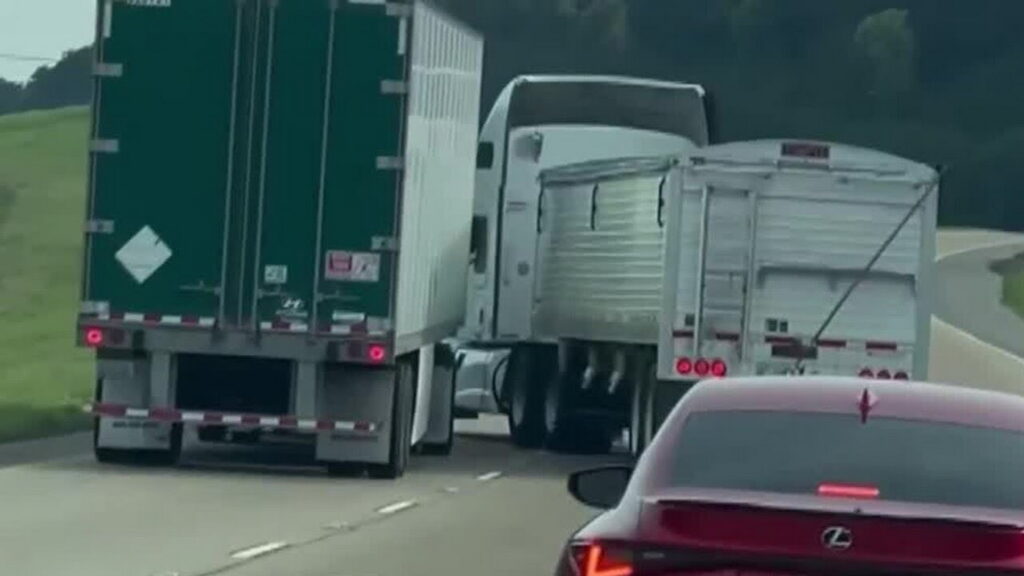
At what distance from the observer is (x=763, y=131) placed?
137 metres

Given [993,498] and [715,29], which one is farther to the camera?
[715,29]

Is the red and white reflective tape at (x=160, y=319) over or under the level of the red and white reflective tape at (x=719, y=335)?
under

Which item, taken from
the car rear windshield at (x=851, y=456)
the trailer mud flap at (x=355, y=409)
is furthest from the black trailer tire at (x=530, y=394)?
Result: the car rear windshield at (x=851, y=456)

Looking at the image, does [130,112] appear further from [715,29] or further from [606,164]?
[715,29]

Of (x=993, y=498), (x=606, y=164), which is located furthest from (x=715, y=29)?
(x=993, y=498)

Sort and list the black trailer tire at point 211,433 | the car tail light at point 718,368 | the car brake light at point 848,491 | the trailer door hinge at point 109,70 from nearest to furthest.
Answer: the car brake light at point 848,491 → the trailer door hinge at point 109,70 → the black trailer tire at point 211,433 → the car tail light at point 718,368

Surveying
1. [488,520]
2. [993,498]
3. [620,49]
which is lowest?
[488,520]

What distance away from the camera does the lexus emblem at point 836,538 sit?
356 inches

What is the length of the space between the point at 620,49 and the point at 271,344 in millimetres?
118926

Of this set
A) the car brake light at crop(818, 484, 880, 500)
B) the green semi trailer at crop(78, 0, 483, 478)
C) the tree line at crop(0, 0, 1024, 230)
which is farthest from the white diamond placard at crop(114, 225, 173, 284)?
the tree line at crop(0, 0, 1024, 230)

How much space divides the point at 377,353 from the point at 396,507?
2.50 meters

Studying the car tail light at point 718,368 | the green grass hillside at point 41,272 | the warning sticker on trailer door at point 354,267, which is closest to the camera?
the warning sticker on trailer door at point 354,267

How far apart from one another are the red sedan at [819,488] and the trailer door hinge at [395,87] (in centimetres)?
1530

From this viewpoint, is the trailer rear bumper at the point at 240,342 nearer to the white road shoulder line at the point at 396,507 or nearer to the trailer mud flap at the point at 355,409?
the trailer mud flap at the point at 355,409
